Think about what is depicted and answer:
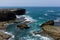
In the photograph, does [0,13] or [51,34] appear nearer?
[51,34]

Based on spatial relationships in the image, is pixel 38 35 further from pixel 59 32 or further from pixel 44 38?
pixel 59 32

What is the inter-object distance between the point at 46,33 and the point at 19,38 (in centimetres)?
449

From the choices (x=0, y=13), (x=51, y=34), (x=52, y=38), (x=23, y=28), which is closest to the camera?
(x=52, y=38)

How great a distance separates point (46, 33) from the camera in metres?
21.6

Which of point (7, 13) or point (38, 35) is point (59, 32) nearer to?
point (38, 35)

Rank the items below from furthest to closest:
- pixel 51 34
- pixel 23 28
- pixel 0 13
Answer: pixel 0 13 < pixel 23 28 < pixel 51 34

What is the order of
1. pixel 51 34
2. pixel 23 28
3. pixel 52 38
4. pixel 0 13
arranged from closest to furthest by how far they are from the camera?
pixel 52 38
pixel 51 34
pixel 23 28
pixel 0 13

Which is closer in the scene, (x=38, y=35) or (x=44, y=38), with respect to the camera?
(x=44, y=38)

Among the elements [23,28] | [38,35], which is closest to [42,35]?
[38,35]

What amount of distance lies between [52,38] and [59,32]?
1783 mm

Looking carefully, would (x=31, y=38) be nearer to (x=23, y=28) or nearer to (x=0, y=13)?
(x=23, y=28)

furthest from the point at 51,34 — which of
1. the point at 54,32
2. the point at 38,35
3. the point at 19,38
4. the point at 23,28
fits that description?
the point at 23,28

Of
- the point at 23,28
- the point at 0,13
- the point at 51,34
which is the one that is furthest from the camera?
the point at 0,13

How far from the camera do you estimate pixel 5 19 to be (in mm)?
35281
